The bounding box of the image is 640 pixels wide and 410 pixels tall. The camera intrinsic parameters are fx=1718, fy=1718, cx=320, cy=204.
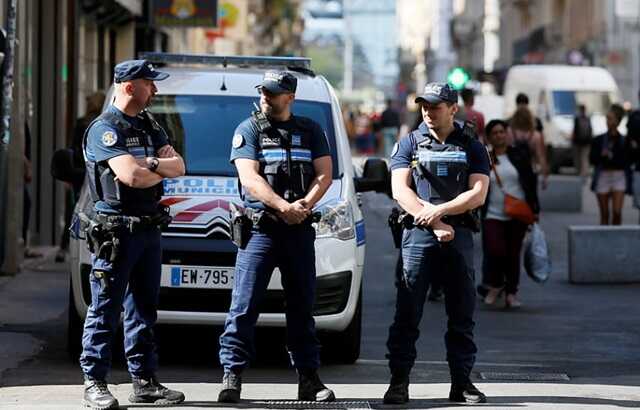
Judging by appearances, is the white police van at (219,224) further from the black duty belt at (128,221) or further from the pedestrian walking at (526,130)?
the pedestrian walking at (526,130)

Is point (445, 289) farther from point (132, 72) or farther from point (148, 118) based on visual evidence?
point (132, 72)

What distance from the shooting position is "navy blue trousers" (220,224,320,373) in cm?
889

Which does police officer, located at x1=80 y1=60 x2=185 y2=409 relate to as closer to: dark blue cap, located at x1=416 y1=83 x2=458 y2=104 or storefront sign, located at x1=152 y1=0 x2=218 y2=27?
dark blue cap, located at x1=416 y1=83 x2=458 y2=104

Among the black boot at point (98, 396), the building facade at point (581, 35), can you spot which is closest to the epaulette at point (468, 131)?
the black boot at point (98, 396)

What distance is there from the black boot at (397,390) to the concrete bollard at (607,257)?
7817 millimetres

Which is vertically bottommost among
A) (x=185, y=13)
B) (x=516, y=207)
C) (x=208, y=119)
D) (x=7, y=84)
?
(x=516, y=207)

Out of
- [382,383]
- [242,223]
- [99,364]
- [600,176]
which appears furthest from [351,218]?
[600,176]

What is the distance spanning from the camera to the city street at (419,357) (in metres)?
9.39

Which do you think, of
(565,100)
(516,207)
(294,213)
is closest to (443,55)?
(565,100)

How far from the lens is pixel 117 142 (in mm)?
8531

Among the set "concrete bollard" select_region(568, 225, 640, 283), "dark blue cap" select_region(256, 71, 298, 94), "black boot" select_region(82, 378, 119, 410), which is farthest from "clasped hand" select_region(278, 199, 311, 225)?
"concrete bollard" select_region(568, 225, 640, 283)

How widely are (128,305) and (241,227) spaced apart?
0.71m

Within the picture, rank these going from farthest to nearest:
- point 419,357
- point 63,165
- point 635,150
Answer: point 635,150 → point 419,357 → point 63,165

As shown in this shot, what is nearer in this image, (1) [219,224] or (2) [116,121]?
(2) [116,121]
